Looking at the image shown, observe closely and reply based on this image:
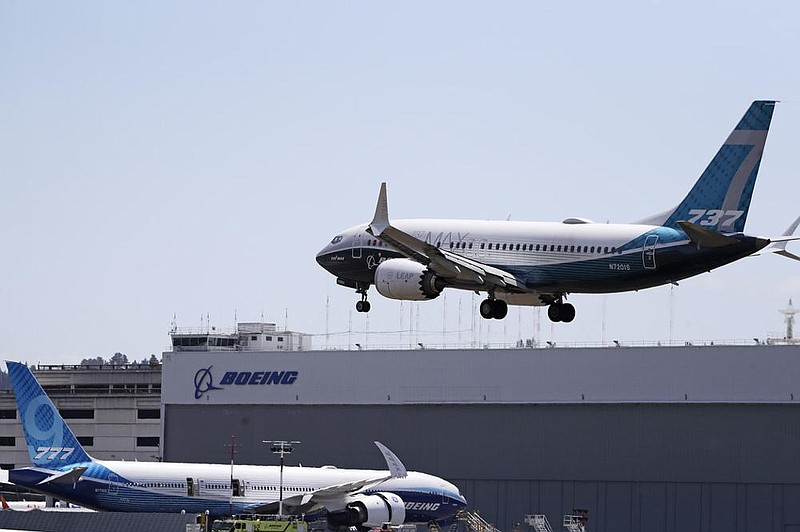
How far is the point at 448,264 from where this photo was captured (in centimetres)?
6962

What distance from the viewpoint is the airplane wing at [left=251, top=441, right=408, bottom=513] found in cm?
8369

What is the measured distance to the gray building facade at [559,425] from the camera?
10075cm

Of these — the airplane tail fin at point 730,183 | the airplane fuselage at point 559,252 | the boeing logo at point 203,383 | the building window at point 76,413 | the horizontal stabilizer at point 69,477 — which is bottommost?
the horizontal stabilizer at point 69,477

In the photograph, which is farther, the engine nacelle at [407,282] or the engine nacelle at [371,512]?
the engine nacelle at [371,512]

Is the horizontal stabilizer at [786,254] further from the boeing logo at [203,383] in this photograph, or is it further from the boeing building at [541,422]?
the boeing logo at [203,383]

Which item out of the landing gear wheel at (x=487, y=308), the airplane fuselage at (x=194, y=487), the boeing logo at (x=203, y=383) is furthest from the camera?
the boeing logo at (x=203, y=383)

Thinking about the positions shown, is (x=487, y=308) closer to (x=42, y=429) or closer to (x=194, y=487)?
(x=194, y=487)

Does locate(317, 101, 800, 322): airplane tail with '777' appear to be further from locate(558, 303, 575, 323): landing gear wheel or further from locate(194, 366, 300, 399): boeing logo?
locate(194, 366, 300, 399): boeing logo

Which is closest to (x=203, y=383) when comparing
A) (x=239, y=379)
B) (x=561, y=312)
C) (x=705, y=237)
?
(x=239, y=379)

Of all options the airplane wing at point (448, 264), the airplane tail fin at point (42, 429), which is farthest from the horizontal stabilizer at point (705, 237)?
the airplane tail fin at point (42, 429)

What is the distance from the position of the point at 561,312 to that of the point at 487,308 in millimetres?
3751

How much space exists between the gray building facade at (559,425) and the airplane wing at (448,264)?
35531 mm

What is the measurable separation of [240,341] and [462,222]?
81957mm

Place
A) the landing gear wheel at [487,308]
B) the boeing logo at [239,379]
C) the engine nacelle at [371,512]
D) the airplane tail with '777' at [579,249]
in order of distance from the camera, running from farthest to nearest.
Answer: the boeing logo at [239,379] → the engine nacelle at [371,512] → the landing gear wheel at [487,308] → the airplane tail with '777' at [579,249]
